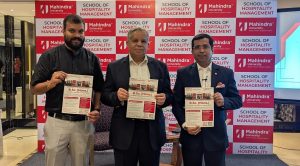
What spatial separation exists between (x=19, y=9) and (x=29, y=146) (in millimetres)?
2442

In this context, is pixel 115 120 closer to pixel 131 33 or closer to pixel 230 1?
pixel 131 33

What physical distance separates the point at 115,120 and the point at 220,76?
0.79 meters

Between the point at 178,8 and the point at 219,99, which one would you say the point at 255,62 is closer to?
the point at 178,8

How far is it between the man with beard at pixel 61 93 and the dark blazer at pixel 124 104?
190mm

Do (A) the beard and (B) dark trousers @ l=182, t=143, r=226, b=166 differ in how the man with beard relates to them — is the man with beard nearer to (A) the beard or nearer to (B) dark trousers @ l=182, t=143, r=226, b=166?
(A) the beard

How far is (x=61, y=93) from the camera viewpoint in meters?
2.25

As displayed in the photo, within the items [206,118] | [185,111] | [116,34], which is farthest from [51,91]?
[116,34]

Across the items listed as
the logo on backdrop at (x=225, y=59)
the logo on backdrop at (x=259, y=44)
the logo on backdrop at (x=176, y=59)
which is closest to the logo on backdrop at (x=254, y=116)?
the logo on backdrop at (x=225, y=59)

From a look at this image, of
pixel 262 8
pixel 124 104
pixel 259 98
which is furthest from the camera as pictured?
pixel 259 98

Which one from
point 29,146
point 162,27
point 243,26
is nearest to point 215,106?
point 162,27

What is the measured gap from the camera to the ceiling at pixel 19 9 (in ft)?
16.5

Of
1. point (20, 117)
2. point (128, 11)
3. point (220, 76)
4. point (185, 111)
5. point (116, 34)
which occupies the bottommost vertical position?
point (20, 117)

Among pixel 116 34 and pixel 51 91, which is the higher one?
pixel 116 34

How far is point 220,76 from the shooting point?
220 cm
